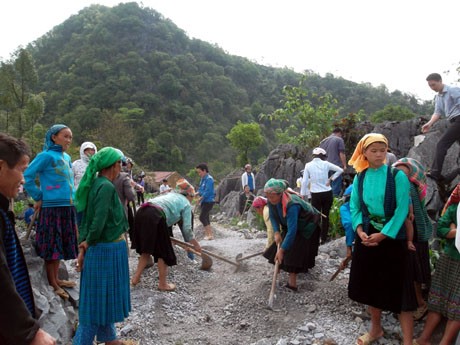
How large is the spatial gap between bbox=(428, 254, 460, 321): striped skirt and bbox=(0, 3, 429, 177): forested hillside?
34.8 meters

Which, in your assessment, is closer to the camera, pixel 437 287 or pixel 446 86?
pixel 437 287

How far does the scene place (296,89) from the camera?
18.5 metres

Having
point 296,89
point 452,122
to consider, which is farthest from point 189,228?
point 296,89

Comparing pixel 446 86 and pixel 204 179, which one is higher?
pixel 446 86

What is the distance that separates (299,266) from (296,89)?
15534 millimetres

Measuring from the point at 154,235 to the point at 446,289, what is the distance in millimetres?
3015

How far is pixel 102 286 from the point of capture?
2.84 meters

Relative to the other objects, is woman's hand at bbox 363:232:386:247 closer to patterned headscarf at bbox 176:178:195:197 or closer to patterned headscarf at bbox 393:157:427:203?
patterned headscarf at bbox 393:157:427:203

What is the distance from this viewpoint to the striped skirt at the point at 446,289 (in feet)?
9.01

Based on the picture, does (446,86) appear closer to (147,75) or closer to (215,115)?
(215,115)

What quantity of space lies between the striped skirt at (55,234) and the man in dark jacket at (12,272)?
73.7 inches

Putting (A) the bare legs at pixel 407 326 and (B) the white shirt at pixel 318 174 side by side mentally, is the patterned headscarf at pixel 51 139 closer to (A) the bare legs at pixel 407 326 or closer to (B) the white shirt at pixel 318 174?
(A) the bare legs at pixel 407 326

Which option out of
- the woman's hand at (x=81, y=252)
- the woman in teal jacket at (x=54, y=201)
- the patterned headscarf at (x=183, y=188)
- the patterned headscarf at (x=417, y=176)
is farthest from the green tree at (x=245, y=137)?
the woman's hand at (x=81, y=252)

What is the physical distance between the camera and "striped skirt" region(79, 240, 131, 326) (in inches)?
111
